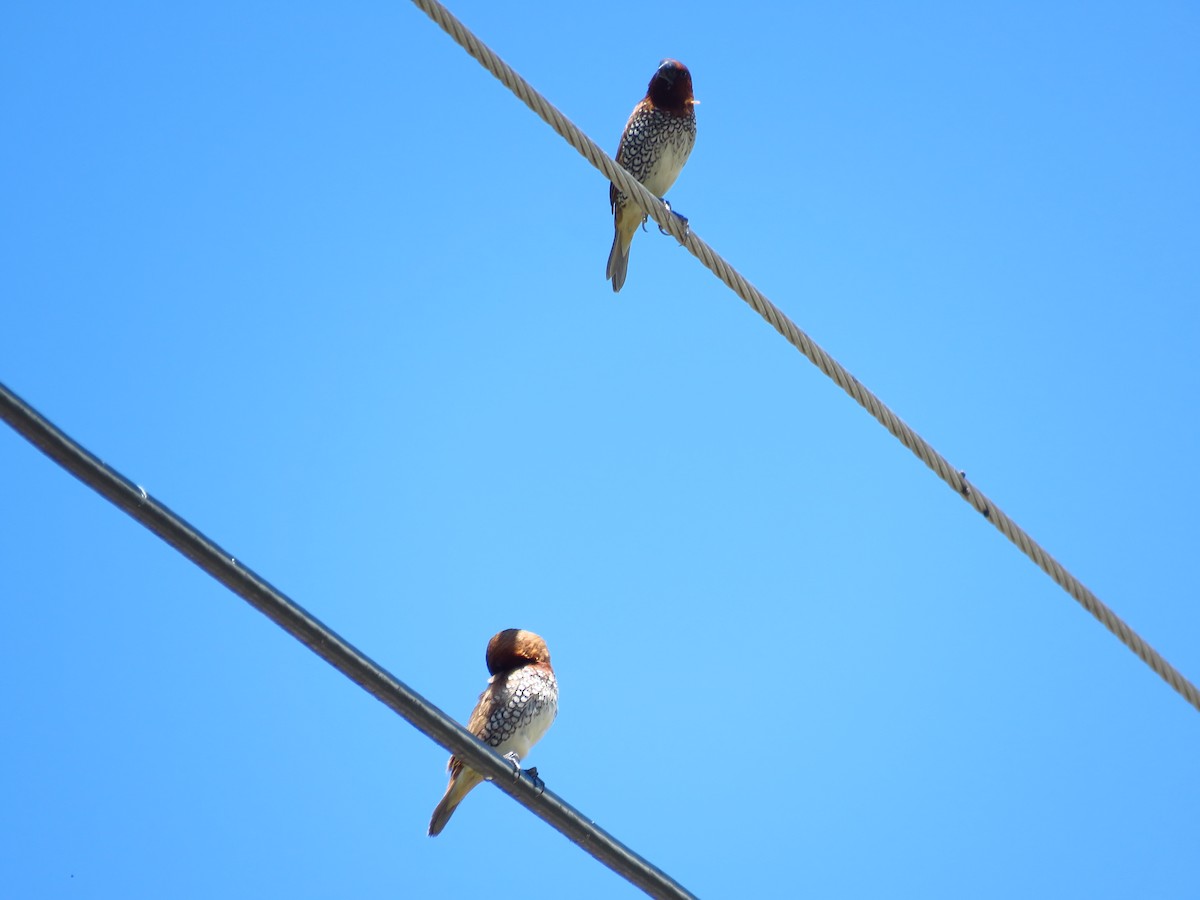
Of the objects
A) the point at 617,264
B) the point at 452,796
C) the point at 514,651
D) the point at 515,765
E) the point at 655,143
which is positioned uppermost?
the point at 655,143

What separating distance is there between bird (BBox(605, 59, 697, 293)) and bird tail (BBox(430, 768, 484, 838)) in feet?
11.2

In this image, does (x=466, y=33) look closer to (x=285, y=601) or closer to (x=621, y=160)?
(x=285, y=601)

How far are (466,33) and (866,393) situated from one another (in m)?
1.61

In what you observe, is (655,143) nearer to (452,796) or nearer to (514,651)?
(514,651)

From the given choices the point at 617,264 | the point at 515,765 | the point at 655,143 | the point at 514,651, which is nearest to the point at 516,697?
the point at 514,651

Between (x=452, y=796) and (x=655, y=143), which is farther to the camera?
(x=655, y=143)

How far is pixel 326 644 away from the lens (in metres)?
3.20

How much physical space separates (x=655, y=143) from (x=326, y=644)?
18.5 ft

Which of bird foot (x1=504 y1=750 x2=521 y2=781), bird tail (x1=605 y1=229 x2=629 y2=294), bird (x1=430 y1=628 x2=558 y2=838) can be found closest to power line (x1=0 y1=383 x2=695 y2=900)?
bird foot (x1=504 y1=750 x2=521 y2=781)

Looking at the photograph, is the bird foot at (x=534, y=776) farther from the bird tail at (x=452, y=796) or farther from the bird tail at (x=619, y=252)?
the bird tail at (x=619, y=252)

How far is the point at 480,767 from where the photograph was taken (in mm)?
3695

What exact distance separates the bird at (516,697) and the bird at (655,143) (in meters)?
2.63

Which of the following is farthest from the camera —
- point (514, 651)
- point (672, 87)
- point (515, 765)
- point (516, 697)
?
point (672, 87)

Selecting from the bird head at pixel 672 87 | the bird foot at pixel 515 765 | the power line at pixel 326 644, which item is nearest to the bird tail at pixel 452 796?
the bird foot at pixel 515 765
